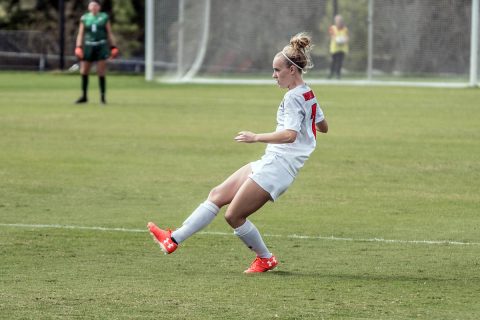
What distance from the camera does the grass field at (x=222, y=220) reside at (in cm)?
743

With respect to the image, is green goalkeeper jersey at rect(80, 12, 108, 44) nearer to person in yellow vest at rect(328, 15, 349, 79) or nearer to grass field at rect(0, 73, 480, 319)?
grass field at rect(0, 73, 480, 319)

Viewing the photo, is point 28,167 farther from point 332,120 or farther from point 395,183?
point 332,120

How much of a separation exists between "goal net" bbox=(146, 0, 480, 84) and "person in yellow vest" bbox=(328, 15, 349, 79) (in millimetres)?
251

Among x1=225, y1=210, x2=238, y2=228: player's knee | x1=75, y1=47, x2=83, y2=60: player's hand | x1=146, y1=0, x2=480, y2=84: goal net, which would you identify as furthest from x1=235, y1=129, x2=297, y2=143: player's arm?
x1=146, y1=0, x2=480, y2=84: goal net

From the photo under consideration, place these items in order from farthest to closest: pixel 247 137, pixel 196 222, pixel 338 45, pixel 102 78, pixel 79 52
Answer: pixel 338 45
pixel 79 52
pixel 102 78
pixel 196 222
pixel 247 137

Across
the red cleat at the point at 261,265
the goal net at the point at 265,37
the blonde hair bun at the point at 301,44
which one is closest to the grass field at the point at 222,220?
the red cleat at the point at 261,265

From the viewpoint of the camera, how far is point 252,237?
854cm

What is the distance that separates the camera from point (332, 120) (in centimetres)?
2227

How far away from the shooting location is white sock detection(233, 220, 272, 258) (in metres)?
8.48

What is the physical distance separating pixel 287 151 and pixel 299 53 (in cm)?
68

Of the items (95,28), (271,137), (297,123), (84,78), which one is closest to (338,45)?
(95,28)

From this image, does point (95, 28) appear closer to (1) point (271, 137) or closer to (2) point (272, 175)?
(2) point (272, 175)

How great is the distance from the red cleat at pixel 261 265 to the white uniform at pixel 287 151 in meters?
0.49

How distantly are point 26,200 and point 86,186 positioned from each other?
123 cm
